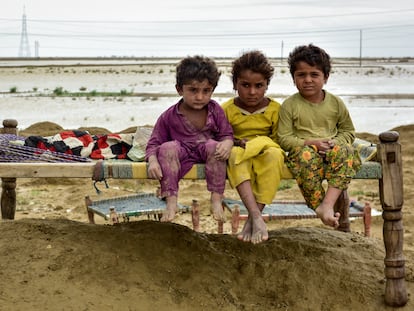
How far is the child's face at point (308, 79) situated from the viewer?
5.03 meters

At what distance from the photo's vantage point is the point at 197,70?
192 inches

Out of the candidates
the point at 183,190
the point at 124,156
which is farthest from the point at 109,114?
the point at 124,156

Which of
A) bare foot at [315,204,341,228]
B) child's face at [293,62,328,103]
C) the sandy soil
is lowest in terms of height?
the sandy soil

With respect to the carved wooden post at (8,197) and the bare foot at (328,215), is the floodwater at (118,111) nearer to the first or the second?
the carved wooden post at (8,197)

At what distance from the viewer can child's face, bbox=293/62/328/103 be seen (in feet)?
16.5

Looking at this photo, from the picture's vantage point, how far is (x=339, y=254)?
5.58 m

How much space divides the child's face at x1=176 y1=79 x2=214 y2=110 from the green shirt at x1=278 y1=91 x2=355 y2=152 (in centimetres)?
58

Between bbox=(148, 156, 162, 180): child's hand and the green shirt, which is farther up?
the green shirt

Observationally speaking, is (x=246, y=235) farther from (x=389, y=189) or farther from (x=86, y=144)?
(x=86, y=144)

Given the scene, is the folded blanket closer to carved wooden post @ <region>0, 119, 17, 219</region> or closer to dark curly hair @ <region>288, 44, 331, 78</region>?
carved wooden post @ <region>0, 119, 17, 219</region>

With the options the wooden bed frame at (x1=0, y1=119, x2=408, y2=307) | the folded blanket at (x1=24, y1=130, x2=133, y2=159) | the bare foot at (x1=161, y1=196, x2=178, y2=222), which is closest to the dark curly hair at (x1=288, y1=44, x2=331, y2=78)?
the wooden bed frame at (x1=0, y1=119, x2=408, y2=307)

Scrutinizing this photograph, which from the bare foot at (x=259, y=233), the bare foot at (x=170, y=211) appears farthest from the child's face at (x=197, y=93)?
the bare foot at (x=259, y=233)

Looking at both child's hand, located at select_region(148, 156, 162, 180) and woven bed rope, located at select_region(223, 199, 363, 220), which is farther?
woven bed rope, located at select_region(223, 199, 363, 220)

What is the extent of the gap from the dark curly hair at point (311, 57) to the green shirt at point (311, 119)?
236 millimetres
